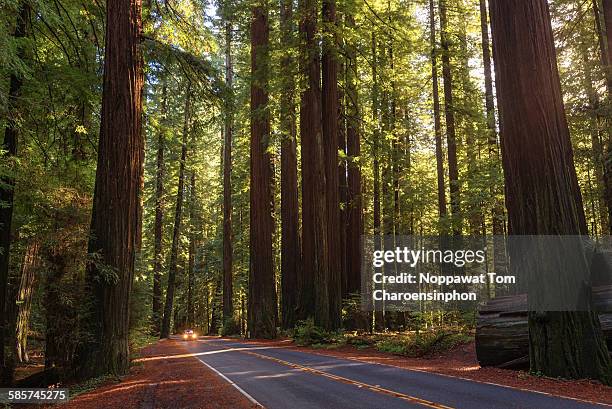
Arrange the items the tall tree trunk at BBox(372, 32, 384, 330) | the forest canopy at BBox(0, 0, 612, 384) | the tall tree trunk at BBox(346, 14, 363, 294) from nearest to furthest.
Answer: the forest canopy at BBox(0, 0, 612, 384), the tall tree trunk at BBox(372, 32, 384, 330), the tall tree trunk at BBox(346, 14, 363, 294)

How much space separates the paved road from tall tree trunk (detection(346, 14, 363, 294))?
12557 mm

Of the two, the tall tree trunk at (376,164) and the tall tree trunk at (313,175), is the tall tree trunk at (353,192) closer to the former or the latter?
the tall tree trunk at (376,164)

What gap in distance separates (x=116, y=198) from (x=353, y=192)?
679 inches

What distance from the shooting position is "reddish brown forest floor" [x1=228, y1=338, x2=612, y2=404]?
772 centimetres

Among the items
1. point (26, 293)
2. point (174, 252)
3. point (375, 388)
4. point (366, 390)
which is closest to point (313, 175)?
point (26, 293)

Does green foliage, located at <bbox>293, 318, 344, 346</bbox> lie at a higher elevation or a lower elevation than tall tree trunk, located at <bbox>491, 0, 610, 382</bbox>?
lower

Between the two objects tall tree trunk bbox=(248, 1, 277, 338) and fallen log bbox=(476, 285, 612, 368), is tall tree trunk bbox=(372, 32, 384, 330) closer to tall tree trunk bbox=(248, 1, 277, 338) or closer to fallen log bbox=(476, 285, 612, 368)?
tall tree trunk bbox=(248, 1, 277, 338)

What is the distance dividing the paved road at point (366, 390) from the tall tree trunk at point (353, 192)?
12557 millimetres

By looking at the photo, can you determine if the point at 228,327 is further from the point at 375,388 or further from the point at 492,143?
the point at 375,388

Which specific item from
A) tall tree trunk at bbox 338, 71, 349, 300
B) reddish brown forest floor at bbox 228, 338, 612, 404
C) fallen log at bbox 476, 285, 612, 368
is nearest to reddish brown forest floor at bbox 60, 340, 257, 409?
reddish brown forest floor at bbox 228, 338, 612, 404

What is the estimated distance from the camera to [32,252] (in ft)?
44.2

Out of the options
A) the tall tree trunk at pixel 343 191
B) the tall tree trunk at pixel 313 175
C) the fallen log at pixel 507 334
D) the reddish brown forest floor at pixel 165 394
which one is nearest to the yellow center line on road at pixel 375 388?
the reddish brown forest floor at pixel 165 394

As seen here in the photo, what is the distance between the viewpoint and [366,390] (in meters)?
8.12

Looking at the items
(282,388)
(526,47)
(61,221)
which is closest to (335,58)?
(526,47)
